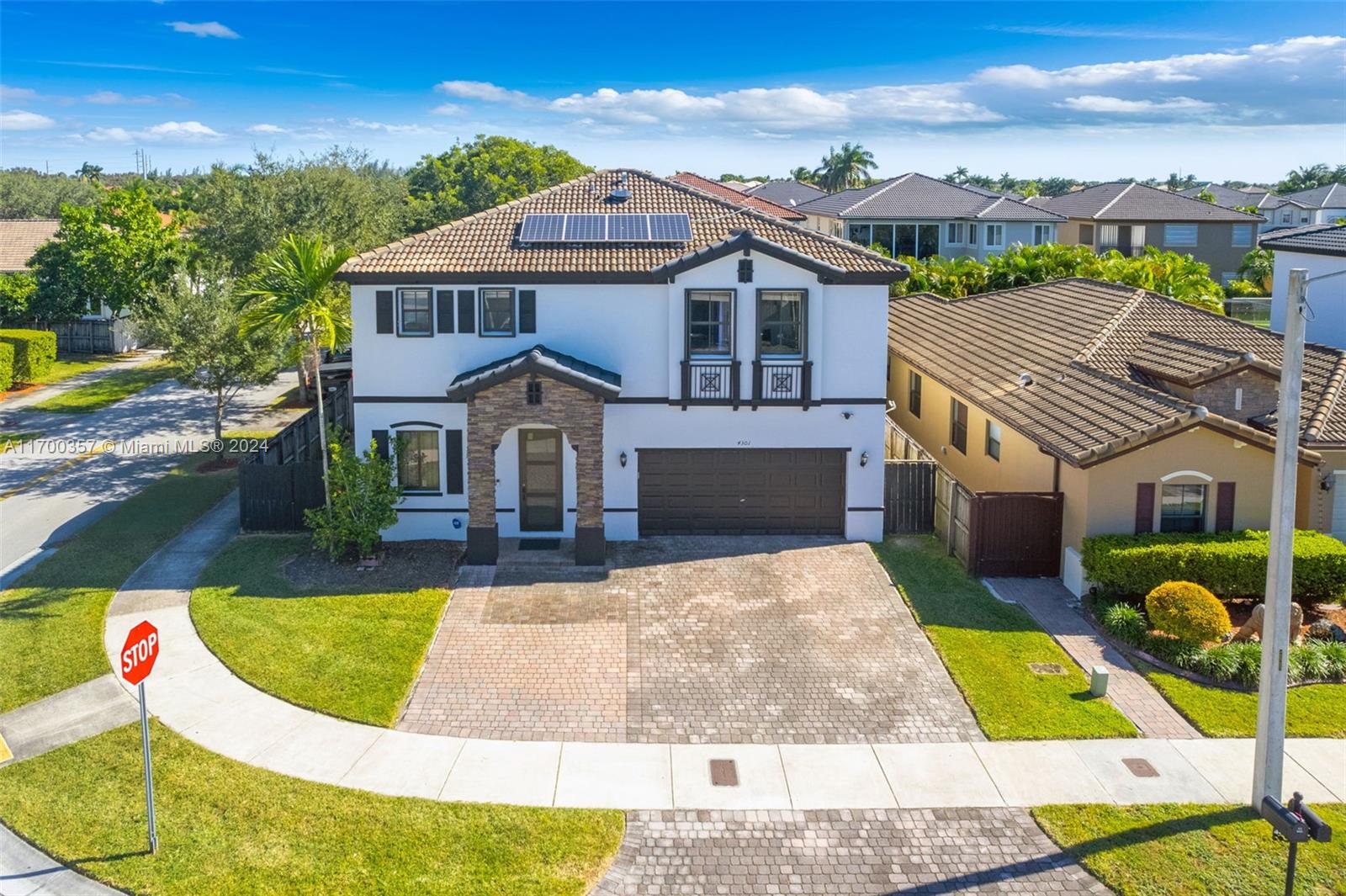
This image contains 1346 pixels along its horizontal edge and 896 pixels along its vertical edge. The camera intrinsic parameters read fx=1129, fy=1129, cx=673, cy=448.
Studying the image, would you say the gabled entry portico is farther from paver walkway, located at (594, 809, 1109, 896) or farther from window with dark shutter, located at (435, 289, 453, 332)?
paver walkway, located at (594, 809, 1109, 896)

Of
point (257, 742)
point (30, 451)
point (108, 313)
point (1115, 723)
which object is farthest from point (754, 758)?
point (108, 313)

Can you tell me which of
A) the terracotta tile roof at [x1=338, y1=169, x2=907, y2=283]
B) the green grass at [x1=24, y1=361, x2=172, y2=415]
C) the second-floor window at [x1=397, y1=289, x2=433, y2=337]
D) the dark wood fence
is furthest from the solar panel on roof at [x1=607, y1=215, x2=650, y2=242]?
the green grass at [x1=24, y1=361, x2=172, y2=415]

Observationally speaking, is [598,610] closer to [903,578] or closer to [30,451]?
[903,578]

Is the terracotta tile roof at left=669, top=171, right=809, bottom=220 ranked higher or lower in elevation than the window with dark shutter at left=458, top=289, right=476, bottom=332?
higher

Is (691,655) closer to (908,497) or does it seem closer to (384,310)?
(908,497)

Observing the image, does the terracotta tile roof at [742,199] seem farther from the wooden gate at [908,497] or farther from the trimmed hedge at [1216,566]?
the trimmed hedge at [1216,566]

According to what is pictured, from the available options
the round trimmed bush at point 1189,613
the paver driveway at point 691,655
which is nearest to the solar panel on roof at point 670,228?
the paver driveway at point 691,655

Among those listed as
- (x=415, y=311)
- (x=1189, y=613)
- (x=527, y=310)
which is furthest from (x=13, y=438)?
(x=1189, y=613)
